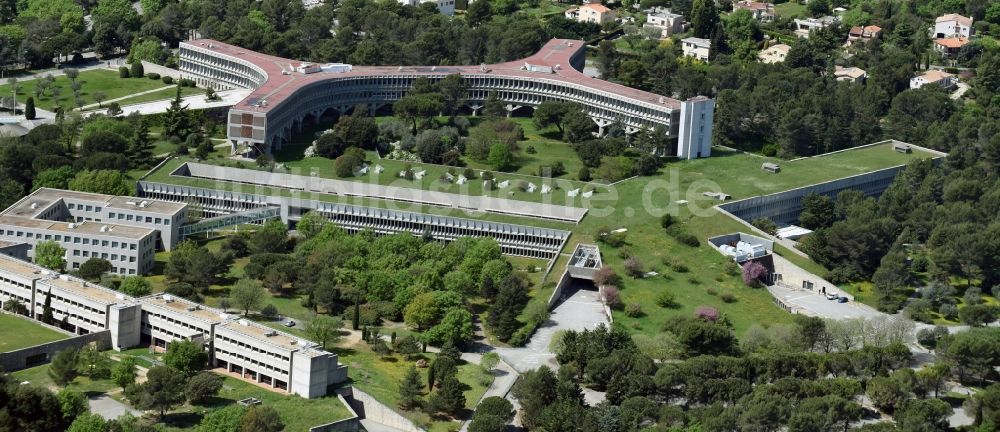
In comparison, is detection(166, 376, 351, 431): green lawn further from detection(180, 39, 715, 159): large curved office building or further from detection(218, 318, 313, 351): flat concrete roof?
detection(180, 39, 715, 159): large curved office building

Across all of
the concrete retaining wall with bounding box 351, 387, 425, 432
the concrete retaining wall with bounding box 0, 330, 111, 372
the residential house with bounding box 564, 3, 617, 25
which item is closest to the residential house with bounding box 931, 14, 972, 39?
the residential house with bounding box 564, 3, 617, 25

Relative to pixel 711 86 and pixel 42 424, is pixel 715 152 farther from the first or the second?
pixel 42 424

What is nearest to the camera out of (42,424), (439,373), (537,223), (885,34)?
(42,424)

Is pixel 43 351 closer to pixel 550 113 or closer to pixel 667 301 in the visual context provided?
pixel 667 301

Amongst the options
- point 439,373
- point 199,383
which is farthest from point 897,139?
point 199,383

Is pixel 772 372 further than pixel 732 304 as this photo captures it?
No

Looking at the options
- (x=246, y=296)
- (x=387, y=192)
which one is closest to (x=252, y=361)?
(x=246, y=296)
